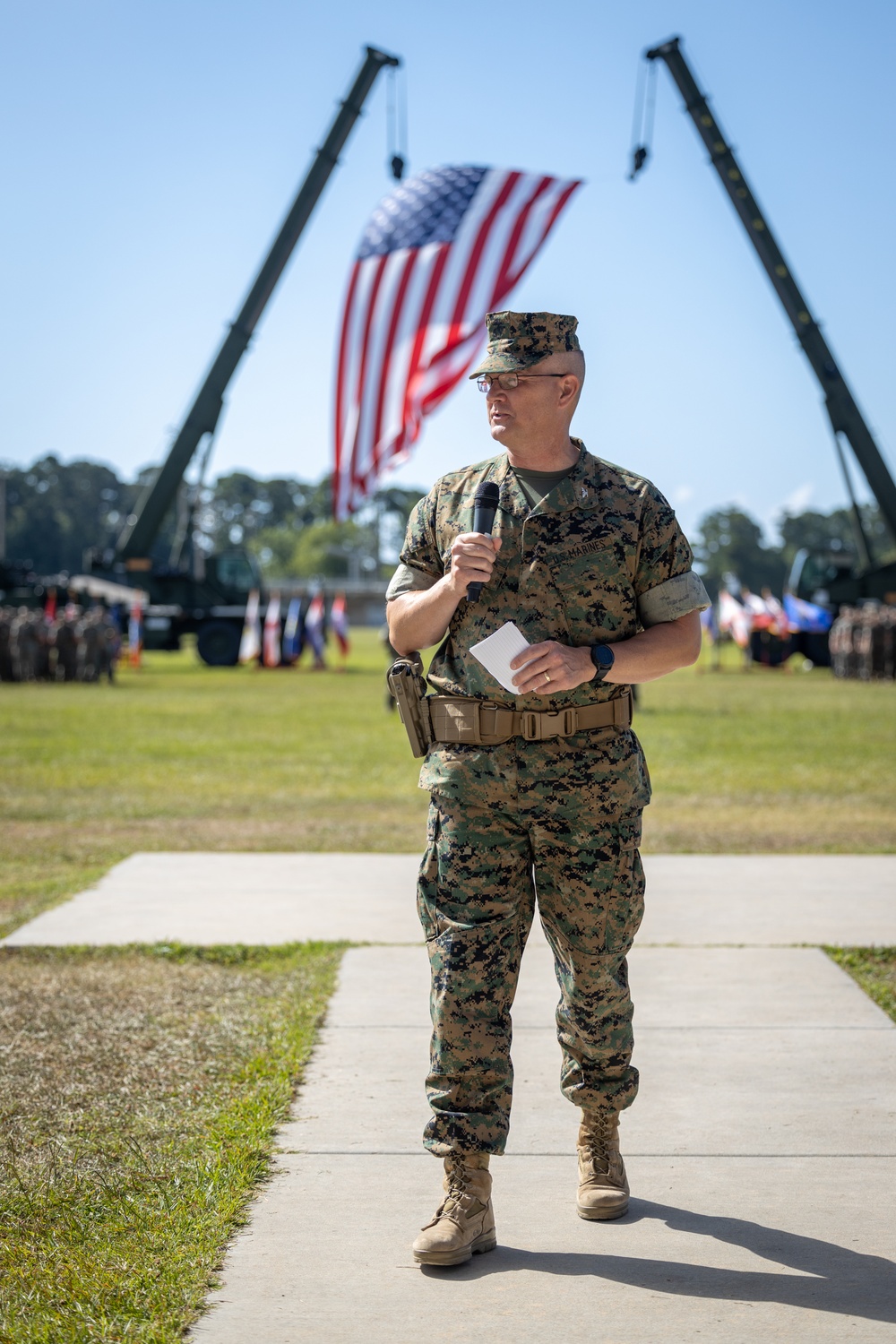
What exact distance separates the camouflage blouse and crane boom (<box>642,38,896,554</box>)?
96.4 feet

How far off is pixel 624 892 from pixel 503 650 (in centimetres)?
60

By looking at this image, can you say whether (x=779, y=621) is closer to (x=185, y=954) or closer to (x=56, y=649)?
(x=56, y=649)

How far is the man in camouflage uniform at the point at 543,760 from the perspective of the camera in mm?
3086

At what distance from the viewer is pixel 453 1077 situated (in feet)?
10.1

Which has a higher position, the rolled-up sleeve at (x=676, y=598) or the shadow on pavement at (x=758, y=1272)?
the rolled-up sleeve at (x=676, y=598)

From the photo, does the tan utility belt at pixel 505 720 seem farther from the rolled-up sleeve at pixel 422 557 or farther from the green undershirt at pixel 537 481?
the green undershirt at pixel 537 481

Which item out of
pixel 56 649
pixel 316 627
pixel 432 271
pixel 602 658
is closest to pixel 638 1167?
pixel 602 658

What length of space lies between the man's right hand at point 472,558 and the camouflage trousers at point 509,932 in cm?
47

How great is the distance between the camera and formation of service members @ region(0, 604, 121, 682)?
27.4 metres

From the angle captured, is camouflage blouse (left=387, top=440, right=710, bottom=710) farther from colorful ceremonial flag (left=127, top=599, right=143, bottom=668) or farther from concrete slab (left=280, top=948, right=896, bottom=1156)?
colorful ceremonial flag (left=127, top=599, right=143, bottom=668)

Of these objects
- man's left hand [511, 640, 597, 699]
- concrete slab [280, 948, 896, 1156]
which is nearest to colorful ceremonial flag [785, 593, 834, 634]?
concrete slab [280, 948, 896, 1156]

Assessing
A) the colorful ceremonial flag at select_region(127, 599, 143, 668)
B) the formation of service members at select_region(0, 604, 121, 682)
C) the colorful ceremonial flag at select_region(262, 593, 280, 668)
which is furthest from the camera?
the colorful ceremonial flag at select_region(127, 599, 143, 668)

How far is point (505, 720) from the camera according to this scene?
312 centimetres

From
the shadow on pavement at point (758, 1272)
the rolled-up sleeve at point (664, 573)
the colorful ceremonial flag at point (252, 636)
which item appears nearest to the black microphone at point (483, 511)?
the rolled-up sleeve at point (664, 573)
